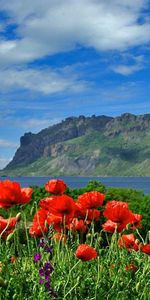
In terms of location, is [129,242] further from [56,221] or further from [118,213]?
[56,221]

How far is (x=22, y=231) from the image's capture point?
1337 cm

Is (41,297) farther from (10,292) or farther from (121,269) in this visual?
(121,269)

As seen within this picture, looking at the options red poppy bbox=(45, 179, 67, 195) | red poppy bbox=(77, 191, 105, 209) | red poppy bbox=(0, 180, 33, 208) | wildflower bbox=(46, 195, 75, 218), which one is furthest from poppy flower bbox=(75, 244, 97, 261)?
red poppy bbox=(45, 179, 67, 195)

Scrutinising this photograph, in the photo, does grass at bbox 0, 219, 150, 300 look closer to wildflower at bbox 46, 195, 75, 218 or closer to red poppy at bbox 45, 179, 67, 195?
wildflower at bbox 46, 195, 75, 218

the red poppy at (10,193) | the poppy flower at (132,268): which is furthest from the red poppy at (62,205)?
the poppy flower at (132,268)

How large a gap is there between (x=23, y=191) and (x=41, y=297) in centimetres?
133

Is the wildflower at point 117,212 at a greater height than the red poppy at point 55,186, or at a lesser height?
lesser

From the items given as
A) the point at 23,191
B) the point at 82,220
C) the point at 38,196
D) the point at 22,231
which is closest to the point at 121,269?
the point at 82,220

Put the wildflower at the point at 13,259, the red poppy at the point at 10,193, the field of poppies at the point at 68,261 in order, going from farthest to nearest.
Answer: the wildflower at the point at 13,259 → the red poppy at the point at 10,193 → the field of poppies at the point at 68,261

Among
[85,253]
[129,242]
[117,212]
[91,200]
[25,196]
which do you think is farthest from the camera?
[129,242]

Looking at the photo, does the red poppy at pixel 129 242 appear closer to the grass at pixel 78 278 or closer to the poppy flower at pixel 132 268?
the grass at pixel 78 278

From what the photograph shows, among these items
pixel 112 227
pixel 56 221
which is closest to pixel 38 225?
pixel 56 221

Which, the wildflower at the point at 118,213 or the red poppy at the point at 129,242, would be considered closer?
the wildflower at the point at 118,213

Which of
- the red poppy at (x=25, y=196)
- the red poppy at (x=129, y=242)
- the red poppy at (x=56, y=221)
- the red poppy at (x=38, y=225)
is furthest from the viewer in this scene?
the red poppy at (x=129, y=242)
